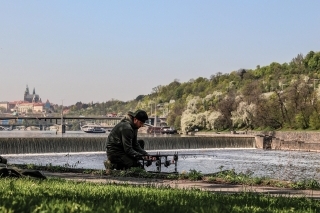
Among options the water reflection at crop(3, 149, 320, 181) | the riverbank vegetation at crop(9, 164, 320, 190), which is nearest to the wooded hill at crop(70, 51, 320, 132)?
the water reflection at crop(3, 149, 320, 181)

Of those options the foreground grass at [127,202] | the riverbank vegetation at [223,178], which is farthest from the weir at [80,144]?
the foreground grass at [127,202]

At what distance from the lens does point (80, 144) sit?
200ft

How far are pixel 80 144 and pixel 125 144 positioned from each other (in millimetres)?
41821

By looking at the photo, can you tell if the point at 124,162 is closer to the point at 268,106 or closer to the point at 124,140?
the point at 124,140

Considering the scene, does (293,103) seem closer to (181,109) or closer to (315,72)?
(315,72)

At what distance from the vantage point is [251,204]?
977 cm

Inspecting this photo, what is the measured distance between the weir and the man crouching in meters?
36.1

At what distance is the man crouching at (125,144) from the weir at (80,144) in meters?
36.1

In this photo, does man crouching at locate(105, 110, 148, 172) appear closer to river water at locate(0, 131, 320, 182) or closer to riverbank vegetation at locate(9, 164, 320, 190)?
riverbank vegetation at locate(9, 164, 320, 190)

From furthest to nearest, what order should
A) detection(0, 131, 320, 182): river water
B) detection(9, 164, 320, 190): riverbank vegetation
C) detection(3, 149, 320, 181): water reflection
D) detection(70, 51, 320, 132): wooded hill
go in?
detection(70, 51, 320, 132): wooded hill → detection(3, 149, 320, 181): water reflection → detection(0, 131, 320, 182): river water → detection(9, 164, 320, 190): riverbank vegetation

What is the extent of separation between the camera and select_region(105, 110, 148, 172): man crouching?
19594 mm

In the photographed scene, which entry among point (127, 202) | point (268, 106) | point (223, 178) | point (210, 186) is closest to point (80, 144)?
point (223, 178)

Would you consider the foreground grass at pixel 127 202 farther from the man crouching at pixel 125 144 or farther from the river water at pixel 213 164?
the river water at pixel 213 164

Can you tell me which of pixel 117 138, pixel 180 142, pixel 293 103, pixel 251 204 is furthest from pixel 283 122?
pixel 251 204
